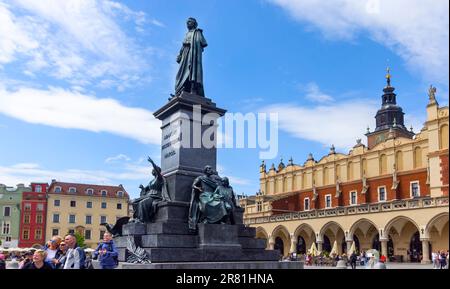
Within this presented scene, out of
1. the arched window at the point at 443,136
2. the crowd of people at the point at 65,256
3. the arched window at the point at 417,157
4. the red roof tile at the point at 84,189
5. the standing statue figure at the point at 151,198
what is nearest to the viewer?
the crowd of people at the point at 65,256

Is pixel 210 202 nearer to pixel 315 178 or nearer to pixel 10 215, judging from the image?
pixel 315 178

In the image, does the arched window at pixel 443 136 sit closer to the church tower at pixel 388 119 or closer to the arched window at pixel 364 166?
the arched window at pixel 364 166

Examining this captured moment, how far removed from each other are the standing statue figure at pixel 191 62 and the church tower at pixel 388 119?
46852 mm

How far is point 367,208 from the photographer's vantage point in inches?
1492

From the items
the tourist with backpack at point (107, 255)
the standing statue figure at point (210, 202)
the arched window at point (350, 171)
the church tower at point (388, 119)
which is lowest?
the tourist with backpack at point (107, 255)

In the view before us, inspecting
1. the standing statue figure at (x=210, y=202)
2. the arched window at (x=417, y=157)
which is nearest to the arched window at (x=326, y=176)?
the arched window at (x=417, y=157)

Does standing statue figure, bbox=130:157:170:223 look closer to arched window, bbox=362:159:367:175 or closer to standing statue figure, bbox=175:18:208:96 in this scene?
standing statue figure, bbox=175:18:208:96

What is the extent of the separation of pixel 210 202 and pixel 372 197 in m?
35.8

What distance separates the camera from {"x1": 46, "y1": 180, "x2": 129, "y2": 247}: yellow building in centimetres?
5966

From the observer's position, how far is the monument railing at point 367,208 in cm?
3322
